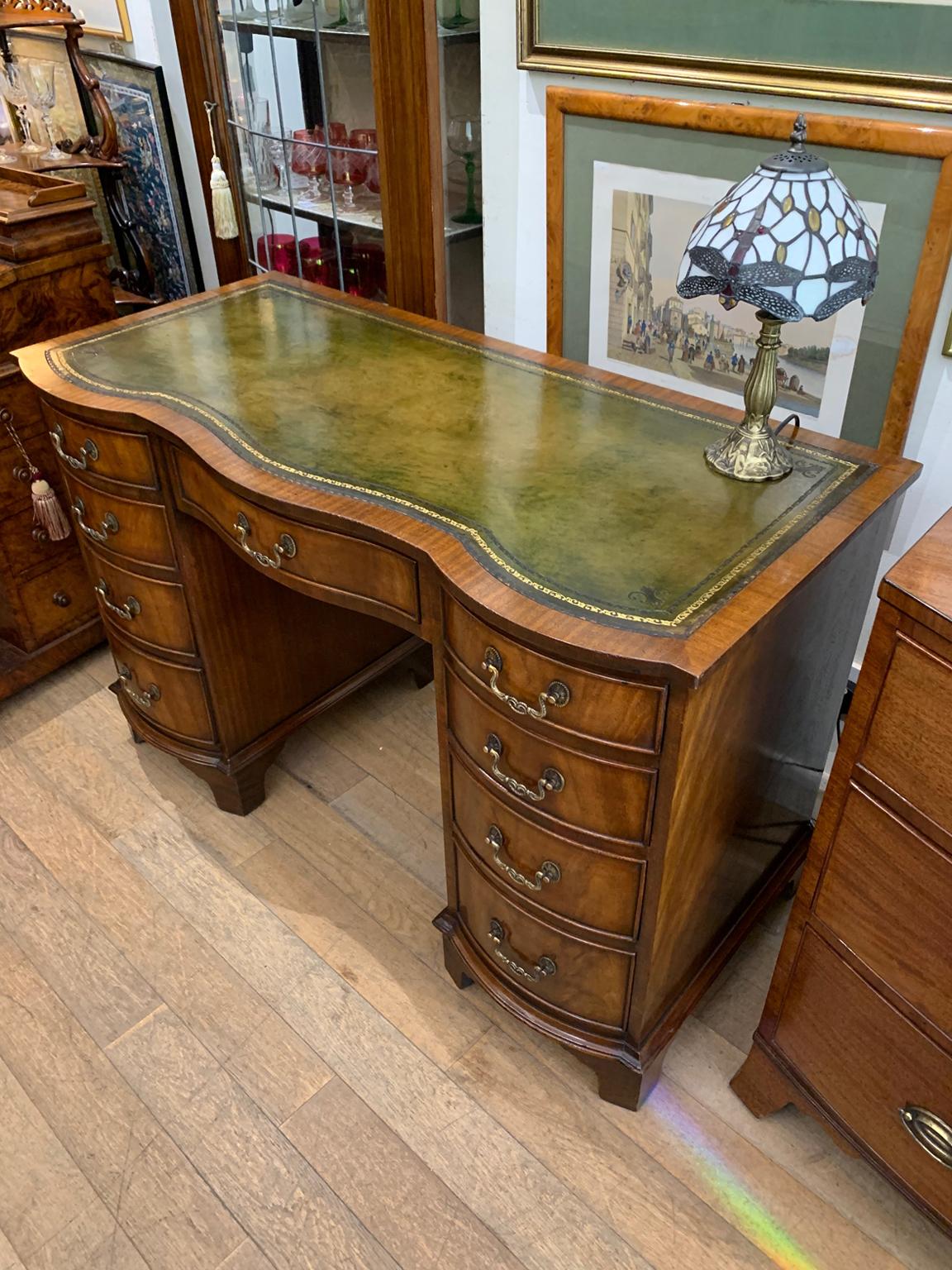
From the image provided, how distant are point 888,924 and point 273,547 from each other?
35.8 inches

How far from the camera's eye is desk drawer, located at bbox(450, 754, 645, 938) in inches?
45.8

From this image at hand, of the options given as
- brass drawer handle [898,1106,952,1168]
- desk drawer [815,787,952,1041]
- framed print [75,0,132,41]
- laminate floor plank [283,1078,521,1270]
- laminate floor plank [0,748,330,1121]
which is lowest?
laminate floor plank [283,1078,521,1270]

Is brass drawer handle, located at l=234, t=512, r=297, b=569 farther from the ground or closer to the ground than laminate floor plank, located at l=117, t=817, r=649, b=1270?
farther from the ground

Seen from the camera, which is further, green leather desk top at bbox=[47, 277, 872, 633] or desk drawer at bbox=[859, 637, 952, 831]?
green leather desk top at bbox=[47, 277, 872, 633]

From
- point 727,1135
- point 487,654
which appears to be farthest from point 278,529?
point 727,1135

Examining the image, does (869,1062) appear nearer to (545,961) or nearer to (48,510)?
(545,961)

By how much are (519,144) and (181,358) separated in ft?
2.16

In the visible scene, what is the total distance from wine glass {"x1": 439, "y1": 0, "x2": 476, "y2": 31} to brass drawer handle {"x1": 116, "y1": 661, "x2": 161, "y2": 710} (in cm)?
127

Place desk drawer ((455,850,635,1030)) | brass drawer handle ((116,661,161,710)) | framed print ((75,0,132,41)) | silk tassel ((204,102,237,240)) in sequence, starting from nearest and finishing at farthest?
1. desk drawer ((455,850,635,1030))
2. brass drawer handle ((116,661,161,710))
3. silk tassel ((204,102,237,240))
4. framed print ((75,0,132,41))

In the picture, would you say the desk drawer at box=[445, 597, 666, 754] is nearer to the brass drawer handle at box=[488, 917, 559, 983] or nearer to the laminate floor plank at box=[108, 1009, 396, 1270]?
the brass drawer handle at box=[488, 917, 559, 983]

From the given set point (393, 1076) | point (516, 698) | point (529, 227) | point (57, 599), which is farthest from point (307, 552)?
point (57, 599)

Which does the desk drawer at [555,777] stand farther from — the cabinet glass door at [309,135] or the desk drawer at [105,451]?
the cabinet glass door at [309,135]

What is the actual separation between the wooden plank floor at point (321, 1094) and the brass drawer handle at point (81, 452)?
741 millimetres

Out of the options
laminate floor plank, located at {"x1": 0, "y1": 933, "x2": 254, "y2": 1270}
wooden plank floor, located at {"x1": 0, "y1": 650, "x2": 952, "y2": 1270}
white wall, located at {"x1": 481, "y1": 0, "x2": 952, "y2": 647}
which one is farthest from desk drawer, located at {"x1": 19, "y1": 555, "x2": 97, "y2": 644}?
white wall, located at {"x1": 481, "y1": 0, "x2": 952, "y2": 647}
